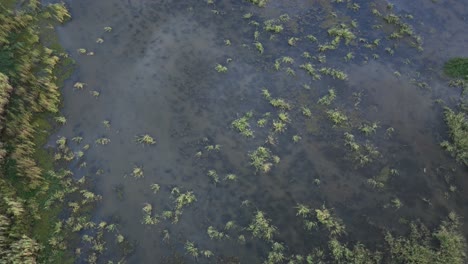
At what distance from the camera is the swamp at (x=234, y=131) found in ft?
56.2

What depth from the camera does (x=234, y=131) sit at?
834 inches

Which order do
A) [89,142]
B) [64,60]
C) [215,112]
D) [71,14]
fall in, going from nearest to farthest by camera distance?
1. [89,142]
2. [215,112]
3. [64,60]
4. [71,14]

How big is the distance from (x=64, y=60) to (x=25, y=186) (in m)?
9.51

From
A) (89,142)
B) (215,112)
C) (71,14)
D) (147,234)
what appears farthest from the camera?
(71,14)

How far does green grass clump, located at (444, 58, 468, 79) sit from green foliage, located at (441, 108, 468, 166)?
11.4 ft

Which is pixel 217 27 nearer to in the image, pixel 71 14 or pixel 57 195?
pixel 71 14

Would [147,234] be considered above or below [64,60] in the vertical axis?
below

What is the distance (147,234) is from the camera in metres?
17.2

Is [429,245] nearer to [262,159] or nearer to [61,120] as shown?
[262,159]

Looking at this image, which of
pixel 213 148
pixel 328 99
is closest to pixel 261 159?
pixel 213 148

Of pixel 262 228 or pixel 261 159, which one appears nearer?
pixel 262 228

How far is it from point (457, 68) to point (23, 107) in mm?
26612

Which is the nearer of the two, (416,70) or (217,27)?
(416,70)

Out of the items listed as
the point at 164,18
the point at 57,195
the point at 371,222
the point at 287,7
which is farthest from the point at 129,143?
the point at 287,7
